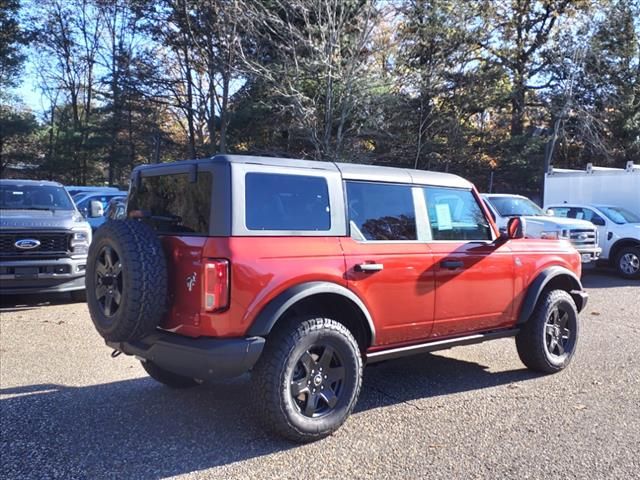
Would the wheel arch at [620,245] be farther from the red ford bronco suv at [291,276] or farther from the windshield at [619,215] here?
the red ford bronco suv at [291,276]

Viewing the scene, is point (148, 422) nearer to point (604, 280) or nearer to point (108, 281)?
point (108, 281)

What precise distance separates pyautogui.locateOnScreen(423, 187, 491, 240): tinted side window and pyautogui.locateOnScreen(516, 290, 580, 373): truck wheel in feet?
3.13

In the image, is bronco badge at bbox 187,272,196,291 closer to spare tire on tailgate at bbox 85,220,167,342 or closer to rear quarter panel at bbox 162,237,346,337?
rear quarter panel at bbox 162,237,346,337

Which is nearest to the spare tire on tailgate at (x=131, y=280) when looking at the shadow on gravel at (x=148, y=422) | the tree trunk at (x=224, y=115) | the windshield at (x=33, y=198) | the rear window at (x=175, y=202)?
the rear window at (x=175, y=202)

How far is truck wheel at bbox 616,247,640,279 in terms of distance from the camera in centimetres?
1277

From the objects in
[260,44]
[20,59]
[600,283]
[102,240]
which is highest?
[20,59]

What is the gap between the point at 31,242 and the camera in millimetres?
8031

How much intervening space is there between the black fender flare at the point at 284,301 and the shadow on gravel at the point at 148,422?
529 mm

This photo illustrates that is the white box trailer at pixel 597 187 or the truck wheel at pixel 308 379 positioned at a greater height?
the white box trailer at pixel 597 187

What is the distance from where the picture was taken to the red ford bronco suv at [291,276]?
11.6ft

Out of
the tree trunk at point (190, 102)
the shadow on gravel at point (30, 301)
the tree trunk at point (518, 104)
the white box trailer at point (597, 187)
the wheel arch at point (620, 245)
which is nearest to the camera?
the shadow on gravel at point (30, 301)

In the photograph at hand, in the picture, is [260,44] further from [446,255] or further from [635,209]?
[446,255]

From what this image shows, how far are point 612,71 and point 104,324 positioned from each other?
90.3ft

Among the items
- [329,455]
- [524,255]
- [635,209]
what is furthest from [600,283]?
[329,455]
